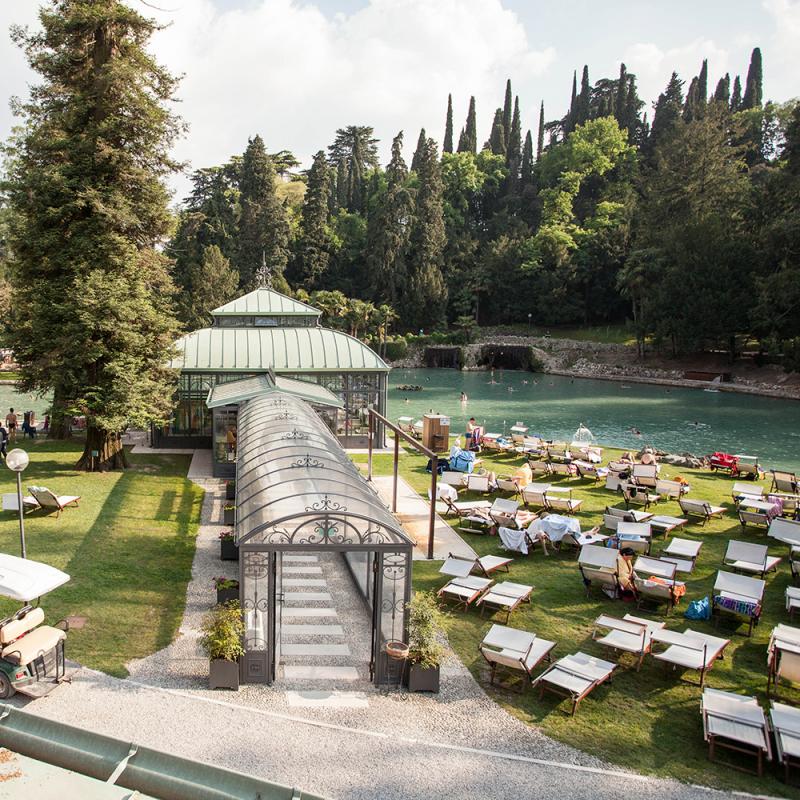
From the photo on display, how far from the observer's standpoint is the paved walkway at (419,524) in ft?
46.1

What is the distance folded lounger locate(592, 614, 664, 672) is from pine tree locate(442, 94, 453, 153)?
105508 millimetres

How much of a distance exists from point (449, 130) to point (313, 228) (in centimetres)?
4211

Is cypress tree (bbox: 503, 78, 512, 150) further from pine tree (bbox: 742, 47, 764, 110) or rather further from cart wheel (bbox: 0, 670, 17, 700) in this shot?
cart wheel (bbox: 0, 670, 17, 700)

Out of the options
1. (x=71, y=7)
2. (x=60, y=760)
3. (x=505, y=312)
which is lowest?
(x=60, y=760)

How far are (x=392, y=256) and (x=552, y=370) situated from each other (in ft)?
76.4

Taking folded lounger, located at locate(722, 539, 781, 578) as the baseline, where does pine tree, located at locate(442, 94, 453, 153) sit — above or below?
above

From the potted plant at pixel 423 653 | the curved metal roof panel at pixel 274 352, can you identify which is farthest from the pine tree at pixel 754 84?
the potted plant at pixel 423 653

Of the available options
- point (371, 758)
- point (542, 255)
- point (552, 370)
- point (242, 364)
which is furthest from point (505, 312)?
point (371, 758)

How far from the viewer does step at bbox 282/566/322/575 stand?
42.0ft

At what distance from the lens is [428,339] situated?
253ft

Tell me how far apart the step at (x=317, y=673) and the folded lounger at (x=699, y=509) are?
10733 millimetres

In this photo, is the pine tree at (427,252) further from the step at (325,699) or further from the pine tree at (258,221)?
the step at (325,699)

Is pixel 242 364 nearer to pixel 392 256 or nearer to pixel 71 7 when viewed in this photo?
pixel 71 7

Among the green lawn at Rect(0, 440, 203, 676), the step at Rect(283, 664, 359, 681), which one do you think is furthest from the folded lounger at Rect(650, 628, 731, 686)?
the green lawn at Rect(0, 440, 203, 676)
